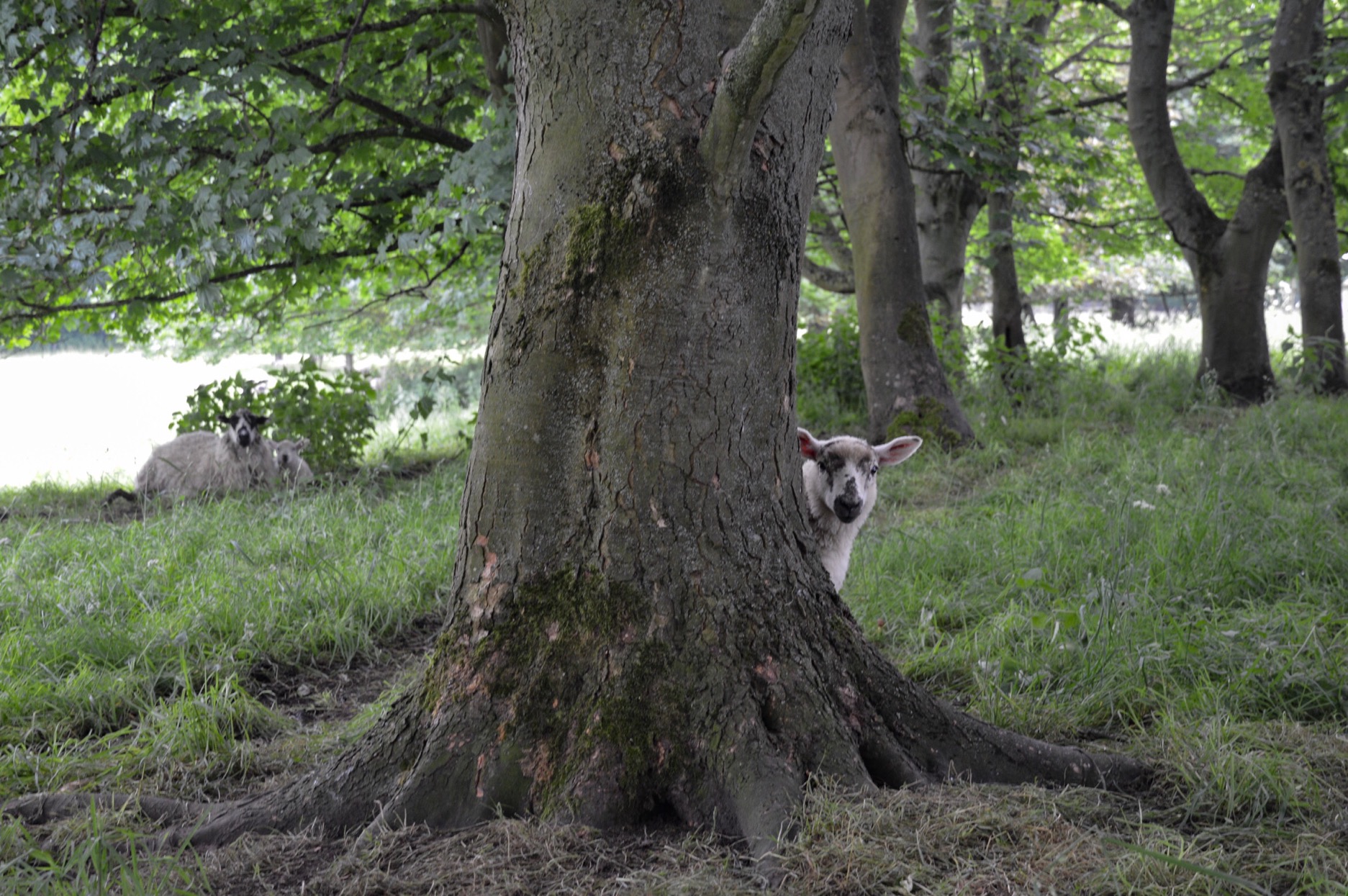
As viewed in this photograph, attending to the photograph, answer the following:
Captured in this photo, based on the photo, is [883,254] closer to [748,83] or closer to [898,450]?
[898,450]

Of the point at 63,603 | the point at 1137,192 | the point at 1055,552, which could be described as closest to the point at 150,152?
the point at 63,603

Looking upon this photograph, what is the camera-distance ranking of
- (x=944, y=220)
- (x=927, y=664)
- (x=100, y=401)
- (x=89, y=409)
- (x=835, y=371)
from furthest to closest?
(x=100, y=401) → (x=89, y=409) → (x=944, y=220) → (x=835, y=371) → (x=927, y=664)

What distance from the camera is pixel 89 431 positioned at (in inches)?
706

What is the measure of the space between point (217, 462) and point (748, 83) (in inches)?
360

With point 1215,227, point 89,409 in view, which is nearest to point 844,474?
point 1215,227

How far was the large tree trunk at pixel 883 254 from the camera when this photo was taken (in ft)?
30.5

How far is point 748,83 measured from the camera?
2.65 metres

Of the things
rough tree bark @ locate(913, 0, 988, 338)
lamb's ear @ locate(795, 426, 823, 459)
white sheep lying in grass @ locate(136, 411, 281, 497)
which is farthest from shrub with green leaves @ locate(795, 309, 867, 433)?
white sheep lying in grass @ locate(136, 411, 281, 497)

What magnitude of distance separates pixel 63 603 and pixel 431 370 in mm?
3609

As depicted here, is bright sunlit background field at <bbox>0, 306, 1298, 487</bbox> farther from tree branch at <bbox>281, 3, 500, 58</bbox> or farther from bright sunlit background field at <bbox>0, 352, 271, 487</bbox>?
tree branch at <bbox>281, 3, 500, 58</bbox>

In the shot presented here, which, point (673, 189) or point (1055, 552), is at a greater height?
point (673, 189)

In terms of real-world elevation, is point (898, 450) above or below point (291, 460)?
below

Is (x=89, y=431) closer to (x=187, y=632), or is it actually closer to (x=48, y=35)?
(x=48, y=35)

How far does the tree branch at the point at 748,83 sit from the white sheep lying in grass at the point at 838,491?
7.87 feet
